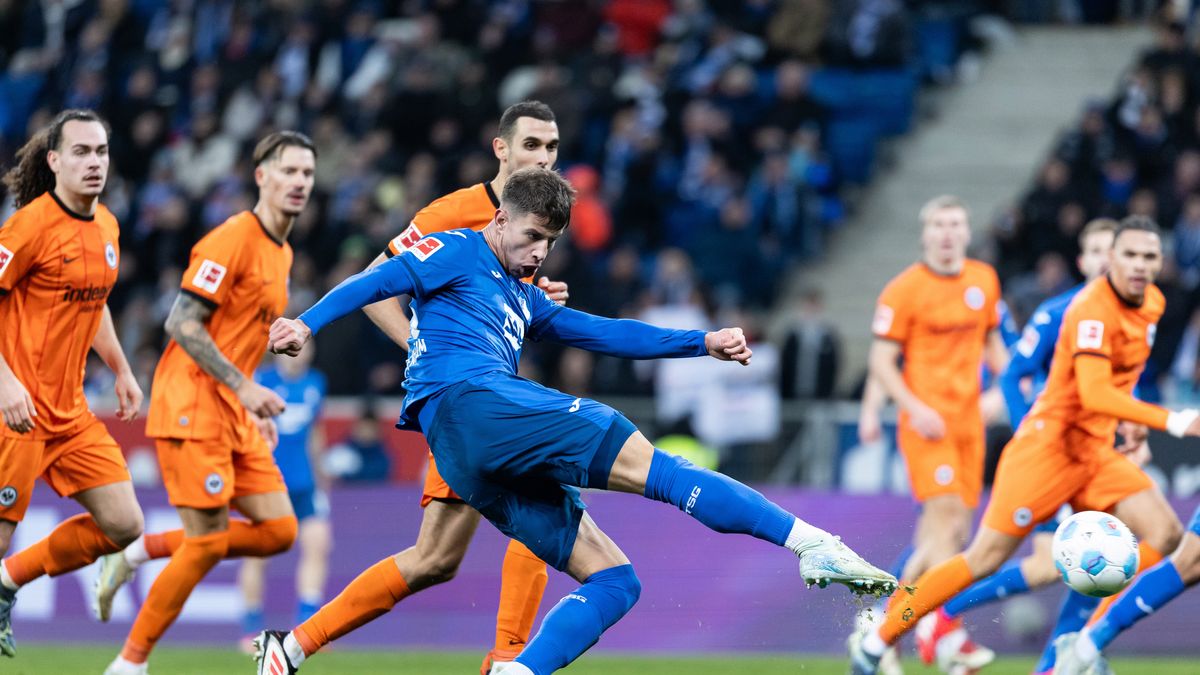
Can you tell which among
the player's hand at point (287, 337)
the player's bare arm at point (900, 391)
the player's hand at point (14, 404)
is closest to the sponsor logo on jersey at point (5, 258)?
the player's hand at point (14, 404)

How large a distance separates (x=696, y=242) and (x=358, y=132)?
4.65 m

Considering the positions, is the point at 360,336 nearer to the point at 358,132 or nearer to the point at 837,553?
the point at 358,132

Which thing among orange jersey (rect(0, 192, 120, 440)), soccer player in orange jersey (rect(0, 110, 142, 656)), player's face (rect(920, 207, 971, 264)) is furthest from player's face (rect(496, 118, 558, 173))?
player's face (rect(920, 207, 971, 264))

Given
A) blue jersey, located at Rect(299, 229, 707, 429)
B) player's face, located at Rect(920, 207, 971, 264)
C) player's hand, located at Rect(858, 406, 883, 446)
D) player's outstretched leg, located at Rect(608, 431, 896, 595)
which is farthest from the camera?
player's hand, located at Rect(858, 406, 883, 446)

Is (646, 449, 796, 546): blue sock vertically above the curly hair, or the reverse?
the curly hair

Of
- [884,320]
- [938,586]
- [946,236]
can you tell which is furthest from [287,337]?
[946,236]

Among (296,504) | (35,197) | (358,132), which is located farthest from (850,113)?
(35,197)

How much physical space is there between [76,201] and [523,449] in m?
3.12

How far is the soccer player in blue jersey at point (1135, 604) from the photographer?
9117mm

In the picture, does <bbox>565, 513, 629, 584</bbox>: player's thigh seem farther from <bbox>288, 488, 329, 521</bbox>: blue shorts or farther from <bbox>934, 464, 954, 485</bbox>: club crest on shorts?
<bbox>288, 488, 329, 521</bbox>: blue shorts

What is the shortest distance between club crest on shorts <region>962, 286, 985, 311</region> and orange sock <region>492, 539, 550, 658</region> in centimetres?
444

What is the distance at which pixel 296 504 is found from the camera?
42.5ft

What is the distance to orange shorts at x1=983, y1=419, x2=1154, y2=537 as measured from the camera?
9578mm

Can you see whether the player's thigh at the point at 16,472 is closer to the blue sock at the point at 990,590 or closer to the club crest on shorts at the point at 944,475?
the blue sock at the point at 990,590
